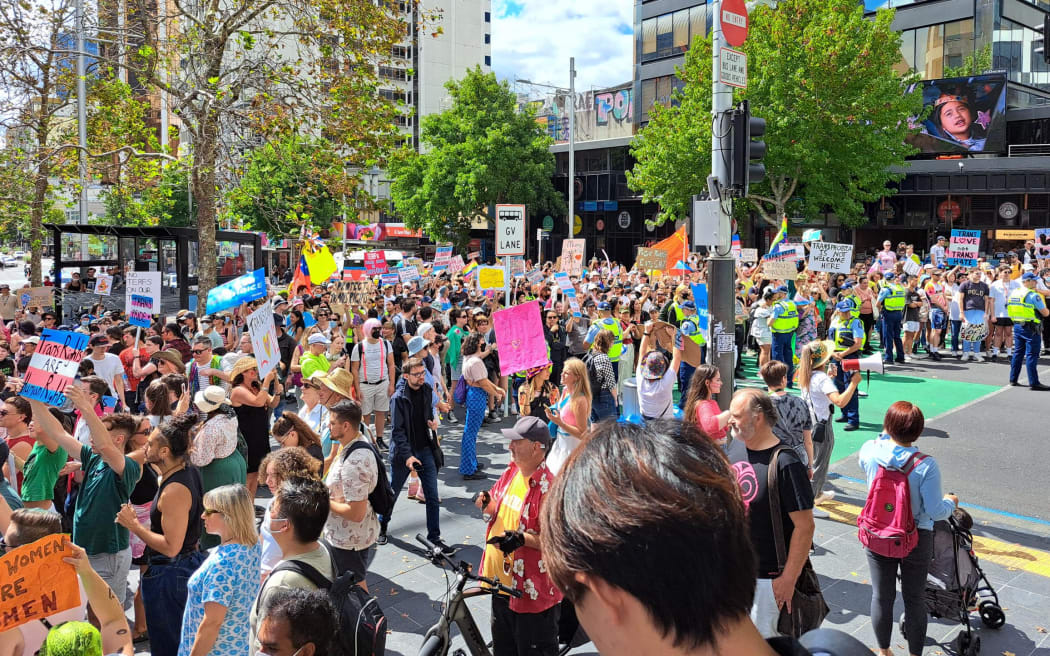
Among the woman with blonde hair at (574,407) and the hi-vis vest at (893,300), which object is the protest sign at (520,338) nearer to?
the woman with blonde hair at (574,407)

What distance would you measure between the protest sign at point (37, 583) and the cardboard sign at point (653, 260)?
60.9ft

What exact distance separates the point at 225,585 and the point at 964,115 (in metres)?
38.8

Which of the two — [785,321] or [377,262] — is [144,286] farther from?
[785,321]

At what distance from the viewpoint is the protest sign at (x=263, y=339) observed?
8.36 m

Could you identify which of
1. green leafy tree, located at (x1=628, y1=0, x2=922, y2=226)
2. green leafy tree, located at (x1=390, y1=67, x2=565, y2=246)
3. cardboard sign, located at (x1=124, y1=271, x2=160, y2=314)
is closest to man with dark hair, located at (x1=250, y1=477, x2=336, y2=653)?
cardboard sign, located at (x1=124, y1=271, x2=160, y2=314)

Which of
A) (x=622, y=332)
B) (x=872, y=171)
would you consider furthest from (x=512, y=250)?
(x=872, y=171)

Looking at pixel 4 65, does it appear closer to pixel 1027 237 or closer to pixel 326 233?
pixel 1027 237

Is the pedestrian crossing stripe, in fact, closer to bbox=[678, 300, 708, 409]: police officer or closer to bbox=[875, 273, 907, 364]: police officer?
bbox=[678, 300, 708, 409]: police officer

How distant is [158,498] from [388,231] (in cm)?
6609

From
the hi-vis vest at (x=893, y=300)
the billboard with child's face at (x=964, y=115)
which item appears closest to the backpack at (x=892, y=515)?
the hi-vis vest at (x=893, y=300)

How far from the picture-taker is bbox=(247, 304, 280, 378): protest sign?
27.4ft

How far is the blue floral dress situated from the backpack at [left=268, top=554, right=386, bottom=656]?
1.30 ft

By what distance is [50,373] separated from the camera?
5.91 meters

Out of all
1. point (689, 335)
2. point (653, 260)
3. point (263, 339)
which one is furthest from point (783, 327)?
point (263, 339)
